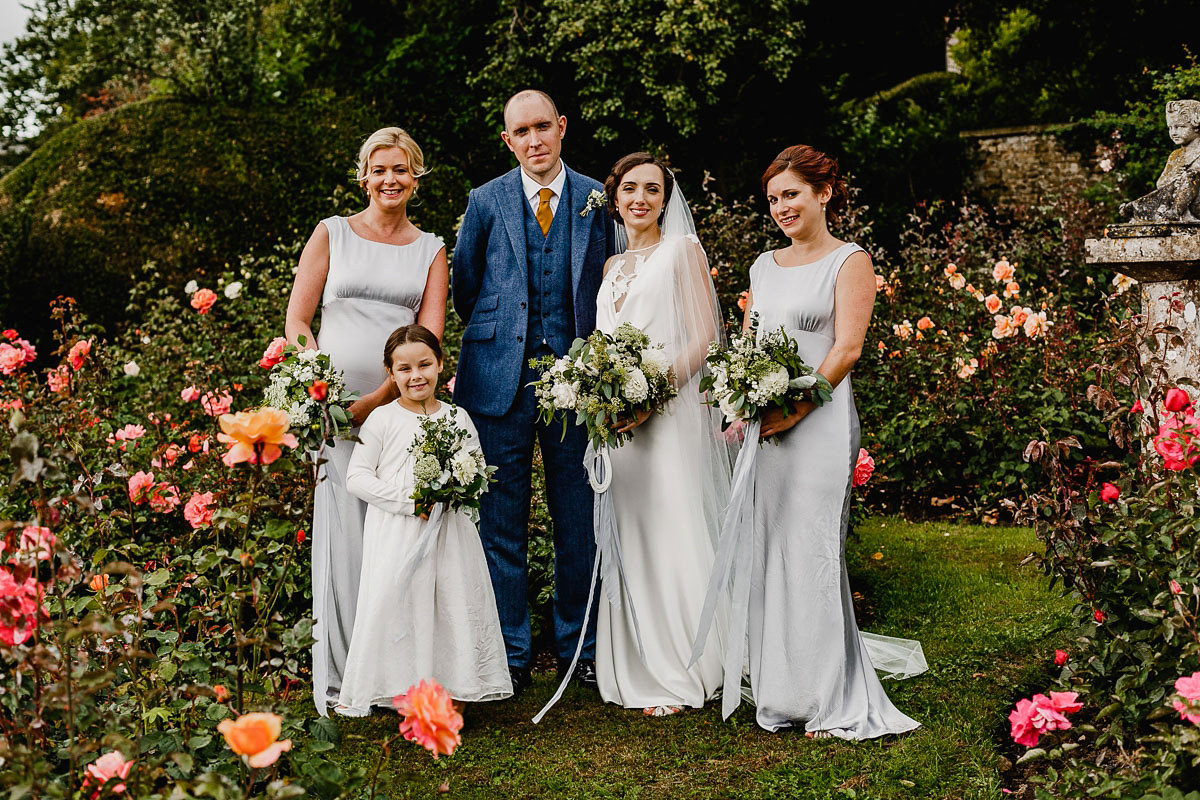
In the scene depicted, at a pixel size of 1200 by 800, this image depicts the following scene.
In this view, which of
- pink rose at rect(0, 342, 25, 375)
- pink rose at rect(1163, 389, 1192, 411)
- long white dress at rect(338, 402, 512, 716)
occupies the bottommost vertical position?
long white dress at rect(338, 402, 512, 716)

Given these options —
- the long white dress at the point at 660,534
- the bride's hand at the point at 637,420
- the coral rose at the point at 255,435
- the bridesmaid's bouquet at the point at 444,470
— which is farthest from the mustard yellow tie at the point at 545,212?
the coral rose at the point at 255,435

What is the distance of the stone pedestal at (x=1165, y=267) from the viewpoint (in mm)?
3893

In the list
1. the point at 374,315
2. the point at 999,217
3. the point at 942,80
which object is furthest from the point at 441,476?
the point at 942,80

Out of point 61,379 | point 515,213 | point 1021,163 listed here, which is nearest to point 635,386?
point 515,213

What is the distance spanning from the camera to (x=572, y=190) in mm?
4273

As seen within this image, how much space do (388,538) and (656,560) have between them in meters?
1.02

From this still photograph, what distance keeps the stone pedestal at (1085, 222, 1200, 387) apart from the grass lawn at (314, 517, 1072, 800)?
49.8 inches

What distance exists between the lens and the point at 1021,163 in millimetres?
14656

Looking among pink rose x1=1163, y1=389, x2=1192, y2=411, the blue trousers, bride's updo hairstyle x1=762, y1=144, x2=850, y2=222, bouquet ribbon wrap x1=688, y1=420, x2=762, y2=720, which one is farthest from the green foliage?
the blue trousers

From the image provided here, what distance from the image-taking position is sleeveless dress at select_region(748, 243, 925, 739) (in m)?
3.66

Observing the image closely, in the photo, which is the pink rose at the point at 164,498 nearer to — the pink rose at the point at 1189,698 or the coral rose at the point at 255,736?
the coral rose at the point at 255,736

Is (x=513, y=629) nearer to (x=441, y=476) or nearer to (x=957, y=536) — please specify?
(x=441, y=476)

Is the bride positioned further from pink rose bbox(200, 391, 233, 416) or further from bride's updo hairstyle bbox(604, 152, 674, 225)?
pink rose bbox(200, 391, 233, 416)

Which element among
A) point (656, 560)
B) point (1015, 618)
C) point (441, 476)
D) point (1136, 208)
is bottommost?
point (1015, 618)
